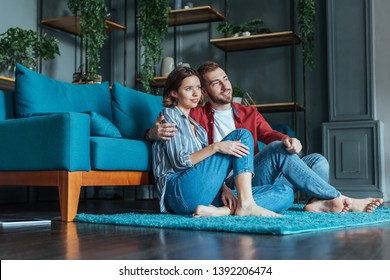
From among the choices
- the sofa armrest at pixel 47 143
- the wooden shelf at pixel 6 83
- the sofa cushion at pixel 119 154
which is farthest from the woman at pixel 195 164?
the wooden shelf at pixel 6 83

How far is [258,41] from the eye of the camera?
4543 mm

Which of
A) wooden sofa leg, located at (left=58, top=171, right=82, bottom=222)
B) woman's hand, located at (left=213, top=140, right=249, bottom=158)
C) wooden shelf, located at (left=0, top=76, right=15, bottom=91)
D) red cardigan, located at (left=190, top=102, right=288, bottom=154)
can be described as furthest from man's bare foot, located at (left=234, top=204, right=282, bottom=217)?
wooden shelf, located at (left=0, top=76, right=15, bottom=91)

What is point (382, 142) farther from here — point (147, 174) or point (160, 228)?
point (160, 228)

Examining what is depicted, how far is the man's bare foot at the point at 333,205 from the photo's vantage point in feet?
7.42

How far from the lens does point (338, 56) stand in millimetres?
4379

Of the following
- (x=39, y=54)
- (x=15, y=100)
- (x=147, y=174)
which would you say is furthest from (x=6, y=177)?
(x=39, y=54)

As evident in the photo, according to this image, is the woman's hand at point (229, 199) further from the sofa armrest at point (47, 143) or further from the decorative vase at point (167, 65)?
the decorative vase at point (167, 65)

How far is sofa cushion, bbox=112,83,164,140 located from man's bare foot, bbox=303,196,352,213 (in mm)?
1142

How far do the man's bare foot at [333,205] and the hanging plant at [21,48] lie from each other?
2385 millimetres

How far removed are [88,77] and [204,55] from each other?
1.26 m

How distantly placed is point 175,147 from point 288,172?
482mm

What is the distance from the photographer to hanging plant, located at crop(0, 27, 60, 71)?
3.68 m

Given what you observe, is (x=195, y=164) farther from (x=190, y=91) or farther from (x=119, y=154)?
(x=119, y=154)

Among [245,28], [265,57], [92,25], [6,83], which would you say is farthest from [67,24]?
[265,57]
